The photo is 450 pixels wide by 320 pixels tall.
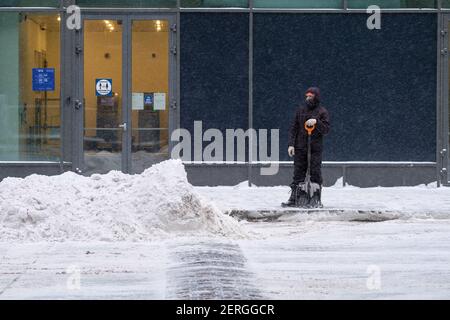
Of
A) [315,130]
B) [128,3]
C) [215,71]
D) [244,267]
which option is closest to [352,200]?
[315,130]

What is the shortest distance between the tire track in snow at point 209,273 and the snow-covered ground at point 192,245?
0.01 m

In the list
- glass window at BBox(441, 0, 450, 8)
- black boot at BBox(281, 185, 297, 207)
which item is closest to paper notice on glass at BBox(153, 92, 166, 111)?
black boot at BBox(281, 185, 297, 207)

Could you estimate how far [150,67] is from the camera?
19906 millimetres

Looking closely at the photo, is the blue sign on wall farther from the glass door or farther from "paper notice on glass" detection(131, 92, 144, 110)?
"paper notice on glass" detection(131, 92, 144, 110)

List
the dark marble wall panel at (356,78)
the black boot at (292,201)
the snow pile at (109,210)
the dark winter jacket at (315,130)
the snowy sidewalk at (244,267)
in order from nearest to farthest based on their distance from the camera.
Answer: the snowy sidewalk at (244,267) → the snow pile at (109,210) → the dark winter jacket at (315,130) → the black boot at (292,201) → the dark marble wall panel at (356,78)

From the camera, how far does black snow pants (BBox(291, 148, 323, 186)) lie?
1586 centimetres

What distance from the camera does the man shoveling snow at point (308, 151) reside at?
15.8 metres

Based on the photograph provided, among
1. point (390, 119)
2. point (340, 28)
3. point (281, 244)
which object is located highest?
point (340, 28)

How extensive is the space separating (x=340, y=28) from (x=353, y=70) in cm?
90

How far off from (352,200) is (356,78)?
3498 millimetres

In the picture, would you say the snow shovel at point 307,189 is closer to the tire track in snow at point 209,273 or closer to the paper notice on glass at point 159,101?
the tire track in snow at point 209,273

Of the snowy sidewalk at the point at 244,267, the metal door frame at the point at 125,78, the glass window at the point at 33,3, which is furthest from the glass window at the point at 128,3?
the snowy sidewalk at the point at 244,267

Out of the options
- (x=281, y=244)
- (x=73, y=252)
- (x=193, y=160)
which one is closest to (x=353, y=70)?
(x=193, y=160)
